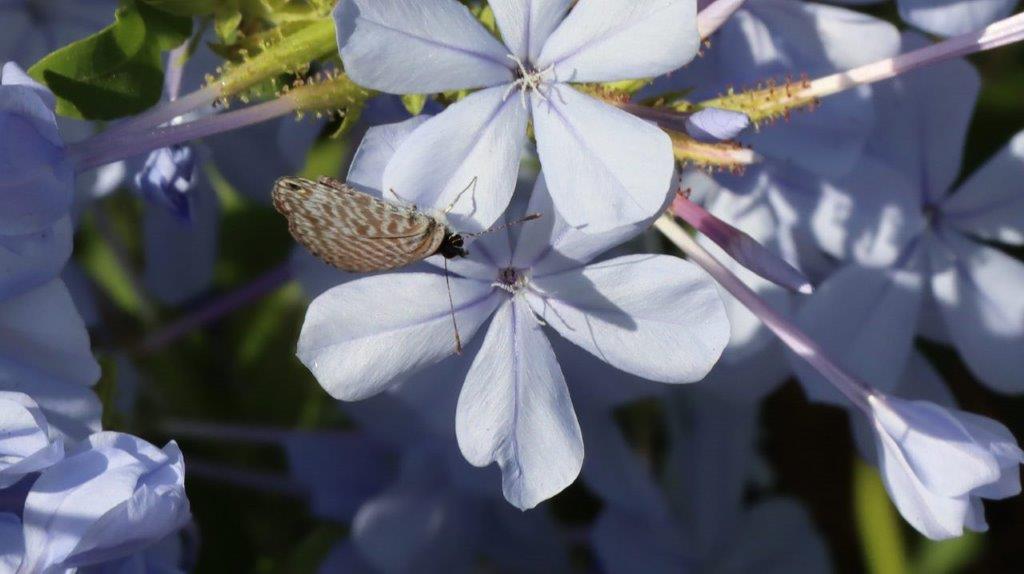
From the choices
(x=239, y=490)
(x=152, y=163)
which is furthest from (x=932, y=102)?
(x=239, y=490)

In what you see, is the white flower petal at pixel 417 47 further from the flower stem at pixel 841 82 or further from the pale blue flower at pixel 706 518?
the pale blue flower at pixel 706 518

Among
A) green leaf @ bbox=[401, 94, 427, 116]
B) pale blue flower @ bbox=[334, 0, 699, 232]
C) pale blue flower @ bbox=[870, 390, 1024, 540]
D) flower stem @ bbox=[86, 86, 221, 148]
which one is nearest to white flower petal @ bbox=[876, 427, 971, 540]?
pale blue flower @ bbox=[870, 390, 1024, 540]

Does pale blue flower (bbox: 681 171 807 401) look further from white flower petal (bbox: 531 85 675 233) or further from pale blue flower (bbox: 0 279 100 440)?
pale blue flower (bbox: 0 279 100 440)

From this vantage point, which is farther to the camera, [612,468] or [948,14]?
[612,468]

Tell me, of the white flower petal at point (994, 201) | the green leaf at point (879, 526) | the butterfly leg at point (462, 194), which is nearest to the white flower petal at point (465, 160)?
the butterfly leg at point (462, 194)

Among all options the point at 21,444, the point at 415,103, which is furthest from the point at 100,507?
the point at 415,103

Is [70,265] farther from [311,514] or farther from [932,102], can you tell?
[932,102]

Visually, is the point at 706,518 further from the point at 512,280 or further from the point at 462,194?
the point at 462,194
